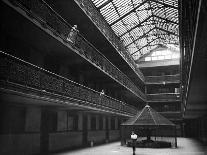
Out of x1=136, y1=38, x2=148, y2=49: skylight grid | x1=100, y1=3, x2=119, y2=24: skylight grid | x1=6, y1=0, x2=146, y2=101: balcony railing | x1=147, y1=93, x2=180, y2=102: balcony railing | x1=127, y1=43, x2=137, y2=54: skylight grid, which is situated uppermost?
x1=136, y1=38, x2=148, y2=49: skylight grid

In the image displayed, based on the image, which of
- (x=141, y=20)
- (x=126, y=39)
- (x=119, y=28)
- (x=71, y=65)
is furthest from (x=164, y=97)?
(x=71, y=65)

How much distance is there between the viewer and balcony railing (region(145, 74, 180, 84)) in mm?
45406

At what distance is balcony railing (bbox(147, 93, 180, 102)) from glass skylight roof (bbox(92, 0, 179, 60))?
26.8ft

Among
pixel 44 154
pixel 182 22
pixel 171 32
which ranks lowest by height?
pixel 44 154

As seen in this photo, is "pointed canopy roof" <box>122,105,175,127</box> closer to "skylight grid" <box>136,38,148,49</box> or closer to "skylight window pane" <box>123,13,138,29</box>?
"skylight window pane" <box>123,13,138,29</box>

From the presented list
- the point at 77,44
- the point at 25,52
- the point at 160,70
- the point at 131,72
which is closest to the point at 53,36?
the point at 25,52

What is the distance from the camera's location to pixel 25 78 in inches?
491

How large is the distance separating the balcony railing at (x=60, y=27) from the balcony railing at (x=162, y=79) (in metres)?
18.7

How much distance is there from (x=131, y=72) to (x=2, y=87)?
2916cm

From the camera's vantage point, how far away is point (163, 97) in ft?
150

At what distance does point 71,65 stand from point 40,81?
7996mm

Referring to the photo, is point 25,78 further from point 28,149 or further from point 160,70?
point 160,70

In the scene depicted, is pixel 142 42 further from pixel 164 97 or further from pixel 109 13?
pixel 109 13

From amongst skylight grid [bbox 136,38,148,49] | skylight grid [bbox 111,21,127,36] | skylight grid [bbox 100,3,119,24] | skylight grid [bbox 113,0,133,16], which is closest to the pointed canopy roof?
skylight grid [bbox 100,3,119,24]
